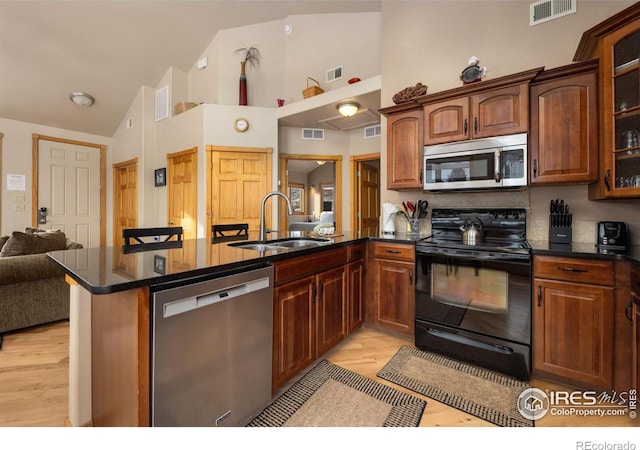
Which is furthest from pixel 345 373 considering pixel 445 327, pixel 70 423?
pixel 70 423

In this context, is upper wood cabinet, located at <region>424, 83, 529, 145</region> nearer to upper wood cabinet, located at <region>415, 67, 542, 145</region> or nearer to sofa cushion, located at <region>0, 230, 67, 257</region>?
upper wood cabinet, located at <region>415, 67, 542, 145</region>

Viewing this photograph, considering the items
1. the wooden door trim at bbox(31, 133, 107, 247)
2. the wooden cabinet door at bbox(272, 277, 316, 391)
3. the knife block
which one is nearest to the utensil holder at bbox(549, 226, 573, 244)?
the knife block

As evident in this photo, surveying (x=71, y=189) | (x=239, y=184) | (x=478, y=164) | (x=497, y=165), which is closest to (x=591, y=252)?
(x=497, y=165)

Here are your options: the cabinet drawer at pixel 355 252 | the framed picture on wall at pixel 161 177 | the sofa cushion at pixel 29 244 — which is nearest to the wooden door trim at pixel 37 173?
the framed picture on wall at pixel 161 177

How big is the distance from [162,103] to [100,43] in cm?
104

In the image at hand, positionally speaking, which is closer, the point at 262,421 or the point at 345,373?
the point at 262,421

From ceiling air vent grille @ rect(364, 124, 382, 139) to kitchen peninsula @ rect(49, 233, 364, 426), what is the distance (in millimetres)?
3732

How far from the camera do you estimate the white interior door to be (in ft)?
16.5

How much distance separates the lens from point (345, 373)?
2.00 metres

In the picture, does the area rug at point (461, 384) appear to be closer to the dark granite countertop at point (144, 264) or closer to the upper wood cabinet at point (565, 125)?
the dark granite countertop at point (144, 264)

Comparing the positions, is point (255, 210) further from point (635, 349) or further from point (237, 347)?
point (635, 349)

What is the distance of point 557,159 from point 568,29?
3.69 feet

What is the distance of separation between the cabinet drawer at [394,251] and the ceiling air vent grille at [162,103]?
4276mm

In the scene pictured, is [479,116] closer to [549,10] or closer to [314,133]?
[549,10]
